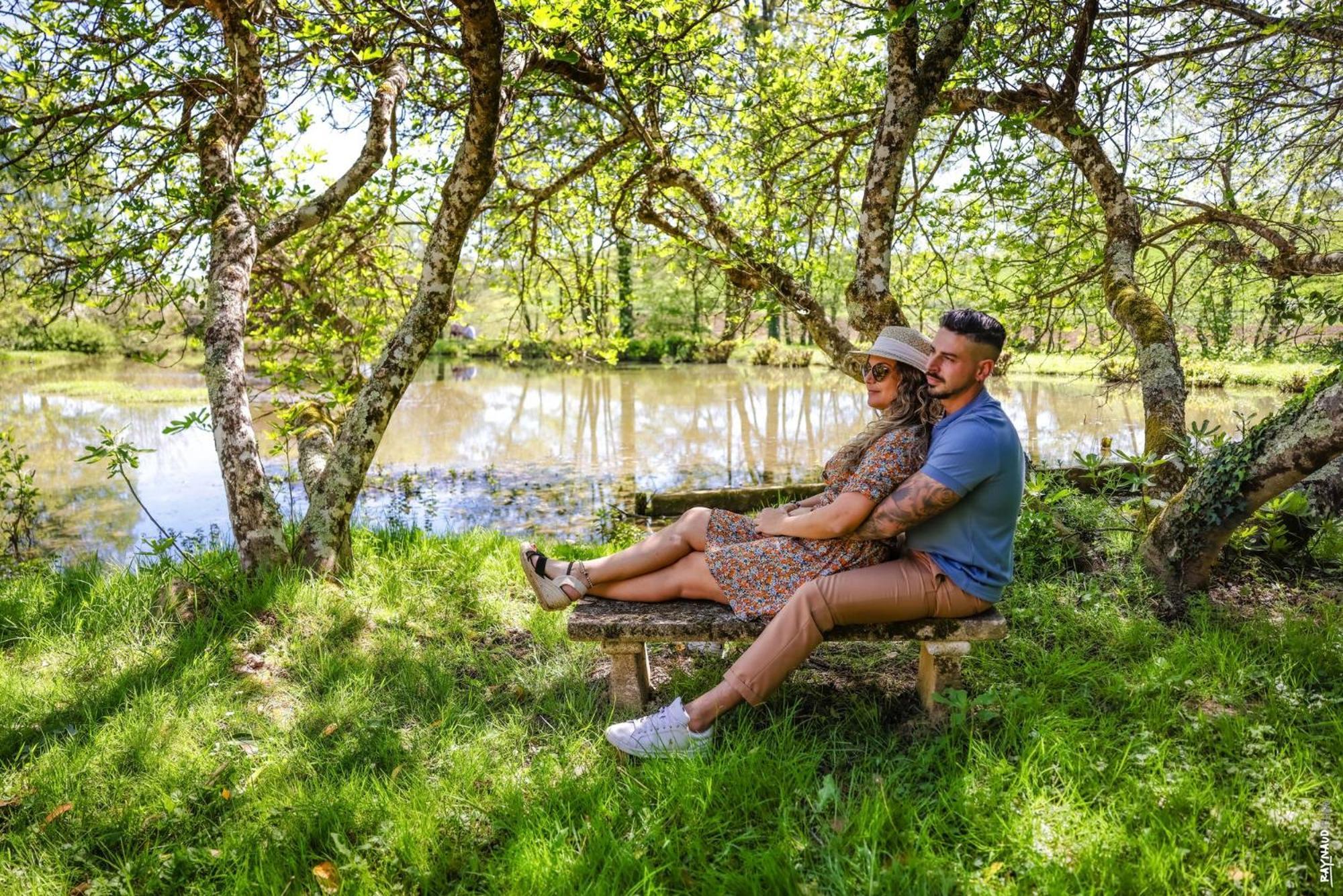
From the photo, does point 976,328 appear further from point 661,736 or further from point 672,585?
point 661,736

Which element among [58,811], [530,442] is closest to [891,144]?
[58,811]

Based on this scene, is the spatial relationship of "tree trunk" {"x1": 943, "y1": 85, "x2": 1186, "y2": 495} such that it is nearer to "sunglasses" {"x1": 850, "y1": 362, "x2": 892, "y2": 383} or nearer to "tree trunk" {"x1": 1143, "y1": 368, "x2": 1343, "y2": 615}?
"tree trunk" {"x1": 1143, "y1": 368, "x2": 1343, "y2": 615}

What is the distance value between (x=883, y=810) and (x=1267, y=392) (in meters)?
18.5

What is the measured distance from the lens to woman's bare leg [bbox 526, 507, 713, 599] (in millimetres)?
3236

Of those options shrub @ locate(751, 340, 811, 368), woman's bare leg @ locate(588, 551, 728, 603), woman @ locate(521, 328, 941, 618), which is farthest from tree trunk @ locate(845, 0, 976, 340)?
shrub @ locate(751, 340, 811, 368)

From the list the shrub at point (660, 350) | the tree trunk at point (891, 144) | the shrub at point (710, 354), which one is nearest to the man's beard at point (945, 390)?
the tree trunk at point (891, 144)

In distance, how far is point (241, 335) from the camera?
4.65m

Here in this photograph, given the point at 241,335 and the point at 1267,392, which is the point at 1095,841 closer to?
the point at 241,335

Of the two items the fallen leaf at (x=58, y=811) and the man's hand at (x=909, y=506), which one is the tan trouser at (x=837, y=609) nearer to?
the man's hand at (x=909, y=506)

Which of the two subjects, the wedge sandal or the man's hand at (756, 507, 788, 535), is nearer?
the man's hand at (756, 507, 788, 535)

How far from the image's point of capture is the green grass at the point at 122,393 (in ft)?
54.3

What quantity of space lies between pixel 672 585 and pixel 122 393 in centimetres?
1950

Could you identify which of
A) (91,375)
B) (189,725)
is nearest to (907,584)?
(189,725)

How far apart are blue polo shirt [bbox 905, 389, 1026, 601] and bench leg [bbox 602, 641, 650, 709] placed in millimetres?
1201
